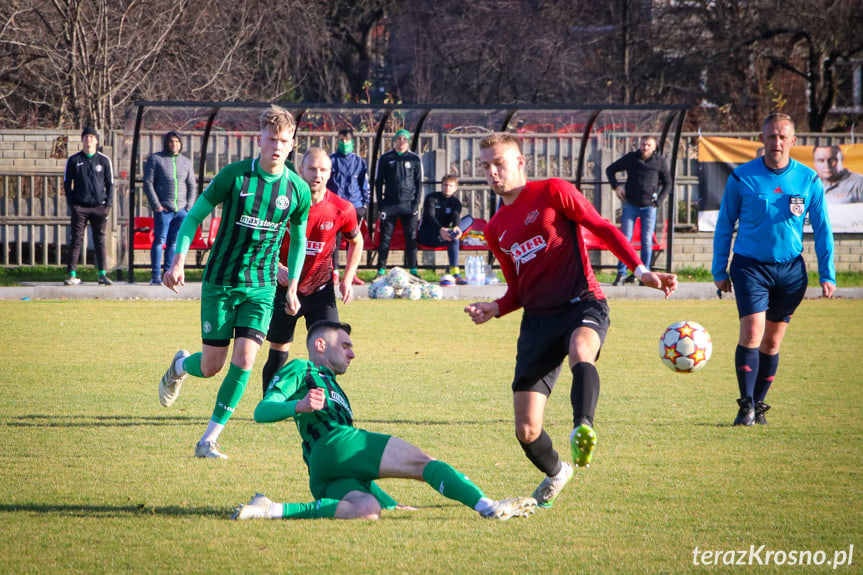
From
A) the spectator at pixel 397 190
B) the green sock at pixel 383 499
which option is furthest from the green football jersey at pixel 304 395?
the spectator at pixel 397 190

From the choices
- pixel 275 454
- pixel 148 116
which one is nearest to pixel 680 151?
pixel 148 116

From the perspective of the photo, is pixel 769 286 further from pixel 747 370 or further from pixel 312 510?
pixel 312 510

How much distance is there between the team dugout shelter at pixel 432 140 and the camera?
1555cm

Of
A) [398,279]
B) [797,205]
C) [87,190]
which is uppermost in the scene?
[87,190]

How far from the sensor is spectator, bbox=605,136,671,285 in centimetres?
1492

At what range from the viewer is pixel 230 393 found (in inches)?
236

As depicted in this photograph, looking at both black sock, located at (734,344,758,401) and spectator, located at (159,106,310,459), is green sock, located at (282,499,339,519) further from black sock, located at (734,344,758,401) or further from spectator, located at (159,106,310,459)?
black sock, located at (734,344,758,401)

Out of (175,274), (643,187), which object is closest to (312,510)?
(175,274)

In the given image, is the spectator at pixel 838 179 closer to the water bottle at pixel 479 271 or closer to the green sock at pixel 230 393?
the water bottle at pixel 479 271

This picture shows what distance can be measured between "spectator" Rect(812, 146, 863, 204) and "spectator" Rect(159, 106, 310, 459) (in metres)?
14.2

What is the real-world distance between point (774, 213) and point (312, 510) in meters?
4.16

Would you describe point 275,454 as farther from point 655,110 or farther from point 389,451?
point 655,110

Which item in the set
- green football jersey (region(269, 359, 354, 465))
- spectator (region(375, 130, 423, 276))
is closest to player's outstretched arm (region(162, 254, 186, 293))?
green football jersey (region(269, 359, 354, 465))

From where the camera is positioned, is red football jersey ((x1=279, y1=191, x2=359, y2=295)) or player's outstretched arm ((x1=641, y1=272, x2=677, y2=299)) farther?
red football jersey ((x1=279, y1=191, x2=359, y2=295))
